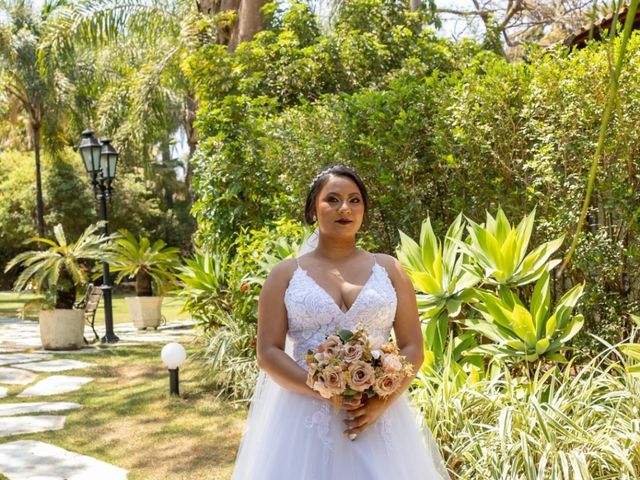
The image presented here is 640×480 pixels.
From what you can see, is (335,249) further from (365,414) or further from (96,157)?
(96,157)

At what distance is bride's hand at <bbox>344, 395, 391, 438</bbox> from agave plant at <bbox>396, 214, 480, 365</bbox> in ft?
7.87

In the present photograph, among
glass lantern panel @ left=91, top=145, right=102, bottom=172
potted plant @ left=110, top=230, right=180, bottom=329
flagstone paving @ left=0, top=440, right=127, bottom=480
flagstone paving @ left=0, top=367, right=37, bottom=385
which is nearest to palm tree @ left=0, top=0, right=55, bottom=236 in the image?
potted plant @ left=110, top=230, right=180, bottom=329

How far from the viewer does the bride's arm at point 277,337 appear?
292cm

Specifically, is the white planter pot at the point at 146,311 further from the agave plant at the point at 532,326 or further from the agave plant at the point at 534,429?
the agave plant at the point at 534,429

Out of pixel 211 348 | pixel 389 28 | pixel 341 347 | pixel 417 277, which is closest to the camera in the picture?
pixel 341 347

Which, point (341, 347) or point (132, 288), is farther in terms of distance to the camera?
point (132, 288)

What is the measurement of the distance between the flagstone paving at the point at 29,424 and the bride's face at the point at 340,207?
490cm

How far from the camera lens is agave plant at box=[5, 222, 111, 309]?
11.9 meters

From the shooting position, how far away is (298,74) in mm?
10539

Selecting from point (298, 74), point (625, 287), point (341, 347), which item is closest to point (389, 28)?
point (298, 74)

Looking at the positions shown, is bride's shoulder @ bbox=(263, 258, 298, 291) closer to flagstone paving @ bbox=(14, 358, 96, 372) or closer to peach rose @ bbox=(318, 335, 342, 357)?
peach rose @ bbox=(318, 335, 342, 357)

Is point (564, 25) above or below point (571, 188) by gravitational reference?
above

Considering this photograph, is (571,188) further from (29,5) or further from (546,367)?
(29,5)

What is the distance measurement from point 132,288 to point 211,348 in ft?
89.6
